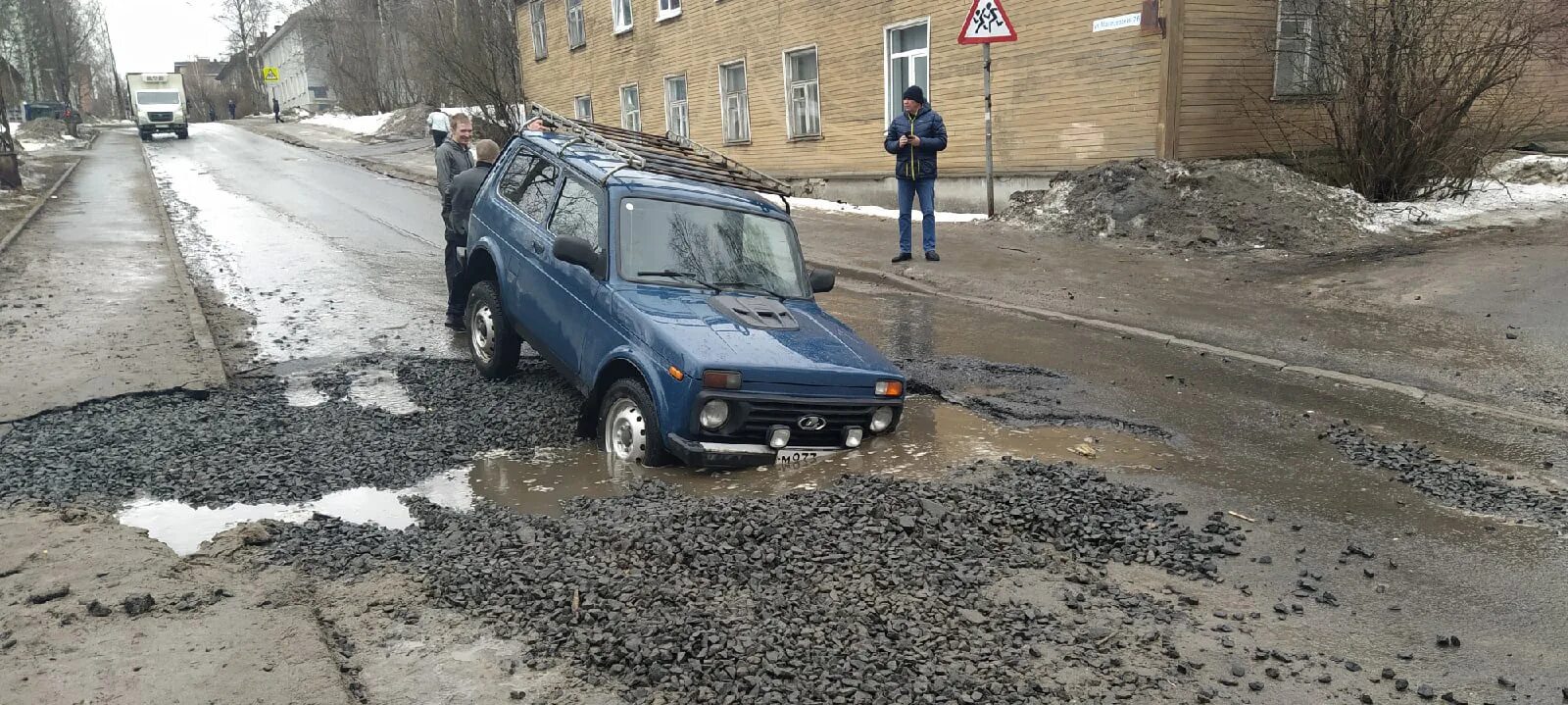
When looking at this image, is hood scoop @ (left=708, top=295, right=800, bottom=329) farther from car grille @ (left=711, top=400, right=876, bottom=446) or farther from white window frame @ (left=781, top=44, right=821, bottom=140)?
white window frame @ (left=781, top=44, right=821, bottom=140)

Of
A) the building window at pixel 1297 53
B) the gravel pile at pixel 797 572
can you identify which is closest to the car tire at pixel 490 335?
the gravel pile at pixel 797 572

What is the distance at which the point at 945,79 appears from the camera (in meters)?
16.8

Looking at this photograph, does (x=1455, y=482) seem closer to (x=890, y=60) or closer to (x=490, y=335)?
(x=490, y=335)

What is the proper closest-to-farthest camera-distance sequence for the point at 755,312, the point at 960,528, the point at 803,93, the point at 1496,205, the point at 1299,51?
the point at 960,528 → the point at 755,312 → the point at 1496,205 → the point at 1299,51 → the point at 803,93

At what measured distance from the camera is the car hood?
5355mm

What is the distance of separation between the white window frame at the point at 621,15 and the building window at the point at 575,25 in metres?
2.12

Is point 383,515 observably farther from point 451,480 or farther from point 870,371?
point 870,371

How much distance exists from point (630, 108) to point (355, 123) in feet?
77.3

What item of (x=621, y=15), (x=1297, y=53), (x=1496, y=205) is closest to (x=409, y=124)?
(x=621, y=15)

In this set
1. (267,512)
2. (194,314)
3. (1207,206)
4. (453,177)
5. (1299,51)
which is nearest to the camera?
(267,512)

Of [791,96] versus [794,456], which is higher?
[791,96]

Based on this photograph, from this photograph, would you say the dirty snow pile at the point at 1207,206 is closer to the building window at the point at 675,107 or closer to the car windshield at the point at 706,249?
the car windshield at the point at 706,249

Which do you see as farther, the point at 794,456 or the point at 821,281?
the point at 821,281

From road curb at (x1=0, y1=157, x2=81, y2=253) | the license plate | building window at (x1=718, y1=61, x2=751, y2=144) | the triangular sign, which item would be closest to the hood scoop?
the license plate
